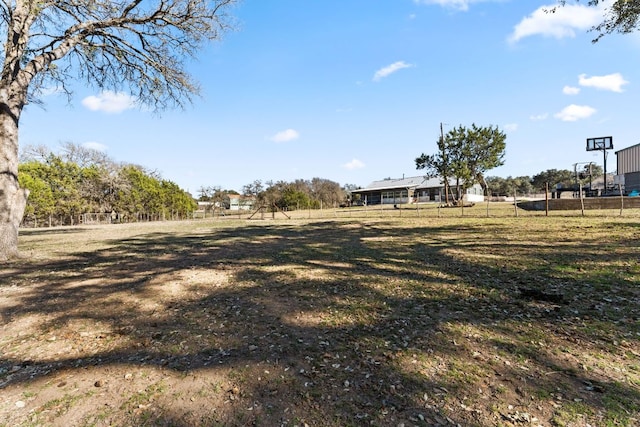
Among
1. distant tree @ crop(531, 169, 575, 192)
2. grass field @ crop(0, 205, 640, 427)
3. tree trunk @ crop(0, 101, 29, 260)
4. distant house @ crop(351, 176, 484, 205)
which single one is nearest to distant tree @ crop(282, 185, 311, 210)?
distant house @ crop(351, 176, 484, 205)

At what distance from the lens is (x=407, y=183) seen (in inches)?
2231

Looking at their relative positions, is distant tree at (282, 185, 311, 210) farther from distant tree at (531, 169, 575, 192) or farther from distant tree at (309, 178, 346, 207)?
distant tree at (531, 169, 575, 192)

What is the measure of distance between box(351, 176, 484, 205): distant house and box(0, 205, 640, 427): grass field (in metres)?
44.3

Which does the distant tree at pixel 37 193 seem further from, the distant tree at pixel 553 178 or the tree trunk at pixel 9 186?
the distant tree at pixel 553 178

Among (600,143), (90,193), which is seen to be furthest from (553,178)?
(90,193)

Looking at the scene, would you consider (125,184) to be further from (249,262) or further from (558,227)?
(558,227)

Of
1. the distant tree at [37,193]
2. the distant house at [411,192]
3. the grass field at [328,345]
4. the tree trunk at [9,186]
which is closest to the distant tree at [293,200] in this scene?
the distant house at [411,192]

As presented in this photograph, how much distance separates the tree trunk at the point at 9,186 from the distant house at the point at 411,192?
4394cm

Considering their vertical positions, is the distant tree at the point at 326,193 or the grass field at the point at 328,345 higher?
the distant tree at the point at 326,193

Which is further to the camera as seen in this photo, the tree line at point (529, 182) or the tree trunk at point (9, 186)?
the tree line at point (529, 182)

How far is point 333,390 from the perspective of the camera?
2611 millimetres

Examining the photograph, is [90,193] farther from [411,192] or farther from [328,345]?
[411,192]

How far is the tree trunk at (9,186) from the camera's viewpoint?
295 inches

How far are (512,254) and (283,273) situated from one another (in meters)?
5.53
